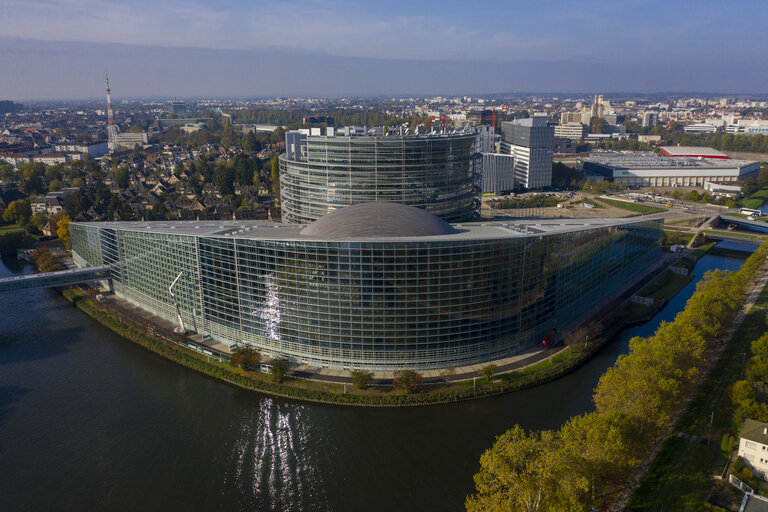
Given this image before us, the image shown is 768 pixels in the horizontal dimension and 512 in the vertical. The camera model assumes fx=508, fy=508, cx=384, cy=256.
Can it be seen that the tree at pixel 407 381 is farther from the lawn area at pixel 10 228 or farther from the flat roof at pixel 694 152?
the flat roof at pixel 694 152

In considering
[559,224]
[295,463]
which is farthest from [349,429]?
[559,224]

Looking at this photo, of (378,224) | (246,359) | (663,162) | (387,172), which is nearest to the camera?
(246,359)

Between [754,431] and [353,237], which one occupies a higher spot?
[353,237]

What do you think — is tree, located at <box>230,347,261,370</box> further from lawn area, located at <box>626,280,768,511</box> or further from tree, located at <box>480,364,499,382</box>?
lawn area, located at <box>626,280,768,511</box>

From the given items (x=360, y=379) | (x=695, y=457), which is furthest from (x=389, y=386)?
(x=695, y=457)

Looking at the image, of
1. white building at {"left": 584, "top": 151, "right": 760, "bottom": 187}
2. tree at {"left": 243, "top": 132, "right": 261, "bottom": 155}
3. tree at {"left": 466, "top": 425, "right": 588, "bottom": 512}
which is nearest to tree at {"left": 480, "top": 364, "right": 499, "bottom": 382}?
tree at {"left": 466, "top": 425, "right": 588, "bottom": 512}

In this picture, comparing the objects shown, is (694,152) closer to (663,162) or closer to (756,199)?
(663,162)
